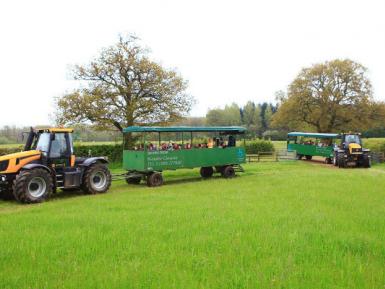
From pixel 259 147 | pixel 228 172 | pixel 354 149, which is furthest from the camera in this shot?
pixel 259 147

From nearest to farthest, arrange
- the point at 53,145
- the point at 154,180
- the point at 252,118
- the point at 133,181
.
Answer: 1. the point at 53,145
2. the point at 154,180
3. the point at 133,181
4. the point at 252,118

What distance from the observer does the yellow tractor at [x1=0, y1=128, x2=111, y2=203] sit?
45.5ft

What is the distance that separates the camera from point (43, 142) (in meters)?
15.1

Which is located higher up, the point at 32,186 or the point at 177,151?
the point at 177,151

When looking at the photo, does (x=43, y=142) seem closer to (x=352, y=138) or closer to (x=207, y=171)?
(x=207, y=171)

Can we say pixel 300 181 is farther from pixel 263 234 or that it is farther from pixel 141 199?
pixel 263 234

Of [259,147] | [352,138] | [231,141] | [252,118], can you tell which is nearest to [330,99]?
[259,147]

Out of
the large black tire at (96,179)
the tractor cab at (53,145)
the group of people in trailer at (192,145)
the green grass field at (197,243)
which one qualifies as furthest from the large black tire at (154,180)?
the green grass field at (197,243)

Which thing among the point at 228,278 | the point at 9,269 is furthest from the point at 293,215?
the point at 9,269

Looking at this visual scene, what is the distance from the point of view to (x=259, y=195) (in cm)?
1428

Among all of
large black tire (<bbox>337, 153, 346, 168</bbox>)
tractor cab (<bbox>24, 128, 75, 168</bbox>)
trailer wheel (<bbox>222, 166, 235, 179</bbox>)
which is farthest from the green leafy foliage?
tractor cab (<bbox>24, 128, 75, 168</bbox>)

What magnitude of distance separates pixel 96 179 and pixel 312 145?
73.4 ft

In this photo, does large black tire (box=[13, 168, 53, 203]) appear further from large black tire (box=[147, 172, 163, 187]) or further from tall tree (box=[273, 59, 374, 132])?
tall tree (box=[273, 59, 374, 132])

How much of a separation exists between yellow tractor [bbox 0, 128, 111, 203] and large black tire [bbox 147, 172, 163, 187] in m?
2.37
